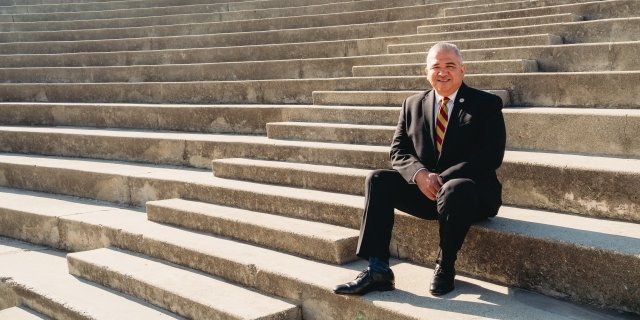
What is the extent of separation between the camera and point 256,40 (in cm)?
803

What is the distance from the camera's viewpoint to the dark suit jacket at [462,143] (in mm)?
2992

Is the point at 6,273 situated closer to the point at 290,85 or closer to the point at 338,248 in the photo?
the point at 338,248

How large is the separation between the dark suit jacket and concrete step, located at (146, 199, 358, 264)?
59 centimetres

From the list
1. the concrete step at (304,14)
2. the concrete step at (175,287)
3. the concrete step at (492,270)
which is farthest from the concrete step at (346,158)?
the concrete step at (304,14)

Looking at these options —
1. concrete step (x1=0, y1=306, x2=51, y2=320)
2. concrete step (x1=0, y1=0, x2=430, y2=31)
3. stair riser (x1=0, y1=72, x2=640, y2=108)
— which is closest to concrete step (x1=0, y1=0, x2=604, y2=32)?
concrete step (x1=0, y1=0, x2=430, y2=31)

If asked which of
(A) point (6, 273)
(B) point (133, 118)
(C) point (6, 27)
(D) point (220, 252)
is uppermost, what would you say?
(C) point (6, 27)

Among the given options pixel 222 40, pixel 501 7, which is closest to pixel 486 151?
pixel 501 7

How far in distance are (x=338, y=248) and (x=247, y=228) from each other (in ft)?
2.55

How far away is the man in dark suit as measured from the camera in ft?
9.43

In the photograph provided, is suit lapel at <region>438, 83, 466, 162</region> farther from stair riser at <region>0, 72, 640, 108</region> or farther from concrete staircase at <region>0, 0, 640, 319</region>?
stair riser at <region>0, 72, 640, 108</region>

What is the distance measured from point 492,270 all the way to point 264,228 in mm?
1433

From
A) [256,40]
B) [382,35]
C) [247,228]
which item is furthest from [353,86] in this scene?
[256,40]

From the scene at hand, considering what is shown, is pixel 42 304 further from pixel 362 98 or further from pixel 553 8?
pixel 553 8

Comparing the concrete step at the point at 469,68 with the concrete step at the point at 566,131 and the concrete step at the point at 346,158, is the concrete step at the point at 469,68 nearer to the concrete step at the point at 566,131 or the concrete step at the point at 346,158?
the concrete step at the point at 566,131
